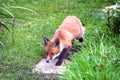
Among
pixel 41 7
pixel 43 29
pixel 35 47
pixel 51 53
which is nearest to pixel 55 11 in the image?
pixel 41 7

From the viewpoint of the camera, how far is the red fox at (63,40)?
24.3 feet

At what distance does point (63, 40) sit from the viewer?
7.64m

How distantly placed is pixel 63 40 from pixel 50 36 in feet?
3.36

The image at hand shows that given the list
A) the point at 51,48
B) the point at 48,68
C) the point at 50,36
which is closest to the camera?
the point at 48,68

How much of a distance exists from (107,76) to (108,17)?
1.97 meters

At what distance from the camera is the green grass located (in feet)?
18.9

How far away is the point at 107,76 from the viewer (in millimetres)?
5445

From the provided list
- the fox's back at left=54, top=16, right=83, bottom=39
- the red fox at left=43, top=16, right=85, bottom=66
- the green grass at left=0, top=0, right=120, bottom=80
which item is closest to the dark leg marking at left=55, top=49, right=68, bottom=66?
the red fox at left=43, top=16, right=85, bottom=66

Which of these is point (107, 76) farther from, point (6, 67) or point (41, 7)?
point (41, 7)

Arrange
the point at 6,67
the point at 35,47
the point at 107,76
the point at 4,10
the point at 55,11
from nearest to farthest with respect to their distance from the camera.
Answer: the point at 107,76, the point at 4,10, the point at 6,67, the point at 35,47, the point at 55,11

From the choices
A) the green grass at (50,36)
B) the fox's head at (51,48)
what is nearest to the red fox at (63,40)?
the fox's head at (51,48)

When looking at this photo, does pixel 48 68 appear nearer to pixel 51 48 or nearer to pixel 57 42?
pixel 51 48

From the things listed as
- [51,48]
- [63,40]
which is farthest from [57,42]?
[63,40]

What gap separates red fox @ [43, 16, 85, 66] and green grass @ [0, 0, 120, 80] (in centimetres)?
24
